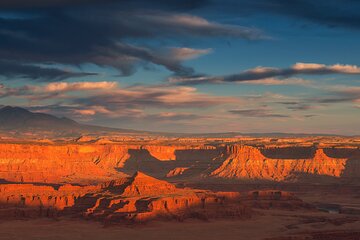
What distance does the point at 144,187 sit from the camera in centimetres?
16212

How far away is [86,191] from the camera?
534 feet

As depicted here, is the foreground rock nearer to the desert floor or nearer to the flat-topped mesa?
the flat-topped mesa

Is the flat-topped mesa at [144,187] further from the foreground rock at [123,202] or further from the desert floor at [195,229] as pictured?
the desert floor at [195,229]

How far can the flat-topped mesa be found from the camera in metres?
160

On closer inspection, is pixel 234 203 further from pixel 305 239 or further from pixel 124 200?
pixel 305 239

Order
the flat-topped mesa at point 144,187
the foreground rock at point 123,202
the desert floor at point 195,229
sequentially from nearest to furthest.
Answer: the desert floor at point 195,229
the foreground rock at point 123,202
the flat-topped mesa at point 144,187

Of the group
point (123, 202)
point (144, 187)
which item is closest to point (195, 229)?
point (123, 202)

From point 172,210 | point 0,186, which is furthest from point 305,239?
point 0,186

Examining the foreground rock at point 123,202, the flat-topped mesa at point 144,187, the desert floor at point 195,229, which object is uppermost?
the flat-topped mesa at point 144,187

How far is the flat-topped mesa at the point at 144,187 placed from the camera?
525 feet

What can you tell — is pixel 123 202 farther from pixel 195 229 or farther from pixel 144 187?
pixel 195 229

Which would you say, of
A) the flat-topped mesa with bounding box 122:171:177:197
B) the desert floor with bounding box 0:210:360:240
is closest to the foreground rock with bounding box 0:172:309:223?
the flat-topped mesa with bounding box 122:171:177:197

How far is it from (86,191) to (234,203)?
31683 millimetres

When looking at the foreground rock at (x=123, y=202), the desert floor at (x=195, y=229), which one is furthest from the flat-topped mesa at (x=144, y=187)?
the desert floor at (x=195, y=229)
